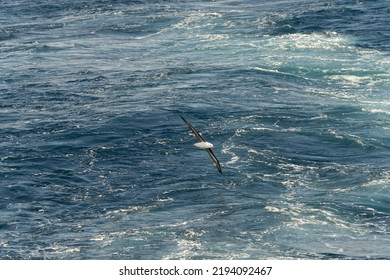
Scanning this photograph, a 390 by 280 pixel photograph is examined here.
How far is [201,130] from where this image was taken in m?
121

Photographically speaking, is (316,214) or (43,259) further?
(316,214)

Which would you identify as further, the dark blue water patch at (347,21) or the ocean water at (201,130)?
the dark blue water patch at (347,21)

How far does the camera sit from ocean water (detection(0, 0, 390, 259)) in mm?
92000

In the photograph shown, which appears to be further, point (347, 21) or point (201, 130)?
point (347, 21)

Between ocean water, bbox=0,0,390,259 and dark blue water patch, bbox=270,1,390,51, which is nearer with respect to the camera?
ocean water, bbox=0,0,390,259

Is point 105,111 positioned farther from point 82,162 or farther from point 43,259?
point 43,259

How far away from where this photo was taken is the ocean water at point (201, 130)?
9200 centimetres

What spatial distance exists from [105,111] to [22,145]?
1589 cm

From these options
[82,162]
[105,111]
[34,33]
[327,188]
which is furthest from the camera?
[34,33]

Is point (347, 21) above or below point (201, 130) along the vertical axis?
above

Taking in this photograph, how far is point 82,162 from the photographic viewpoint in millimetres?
112125
